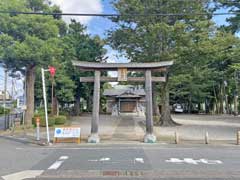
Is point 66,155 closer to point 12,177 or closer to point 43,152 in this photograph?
point 43,152

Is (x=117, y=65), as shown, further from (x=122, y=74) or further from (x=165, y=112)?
(x=165, y=112)

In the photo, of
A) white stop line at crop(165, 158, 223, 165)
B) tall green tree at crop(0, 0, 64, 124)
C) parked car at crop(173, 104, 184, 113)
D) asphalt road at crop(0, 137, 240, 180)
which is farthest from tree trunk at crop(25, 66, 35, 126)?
parked car at crop(173, 104, 184, 113)

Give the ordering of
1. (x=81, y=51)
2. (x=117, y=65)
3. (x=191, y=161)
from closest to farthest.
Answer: (x=191, y=161) → (x=117, y=65) → (x=81, y=51)

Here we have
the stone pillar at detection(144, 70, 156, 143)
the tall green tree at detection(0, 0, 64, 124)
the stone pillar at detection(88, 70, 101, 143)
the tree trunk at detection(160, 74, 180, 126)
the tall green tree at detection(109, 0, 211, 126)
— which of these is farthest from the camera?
the tree trunk at detection(160, 74, 180, 126)

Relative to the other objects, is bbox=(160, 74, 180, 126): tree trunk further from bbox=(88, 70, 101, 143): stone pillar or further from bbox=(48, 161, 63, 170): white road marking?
bbox=(48, 161, 63, 170): white road marking

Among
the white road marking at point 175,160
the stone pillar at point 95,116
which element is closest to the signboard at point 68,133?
the stone pillar at point 95,116

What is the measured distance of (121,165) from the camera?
1139 cm

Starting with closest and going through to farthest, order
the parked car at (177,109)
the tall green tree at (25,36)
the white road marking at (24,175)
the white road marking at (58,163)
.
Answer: the white road marking at (24,175) → the white road marking at (58,163) → the tall green tree at (25,36) → the parked car at (177,109)

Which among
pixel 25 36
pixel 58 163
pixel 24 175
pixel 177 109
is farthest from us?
pixel 177 109

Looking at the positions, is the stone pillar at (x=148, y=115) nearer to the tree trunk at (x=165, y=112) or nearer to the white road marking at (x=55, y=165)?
the white road marking at (x=55, y=165)

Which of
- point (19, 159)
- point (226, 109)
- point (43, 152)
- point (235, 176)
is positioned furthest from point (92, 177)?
point (226, 109)

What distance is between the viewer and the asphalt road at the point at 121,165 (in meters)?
9.55

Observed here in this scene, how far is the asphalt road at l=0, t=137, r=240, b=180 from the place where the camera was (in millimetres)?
9555

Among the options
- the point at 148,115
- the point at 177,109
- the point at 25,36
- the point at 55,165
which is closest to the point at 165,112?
the point at 148,115
